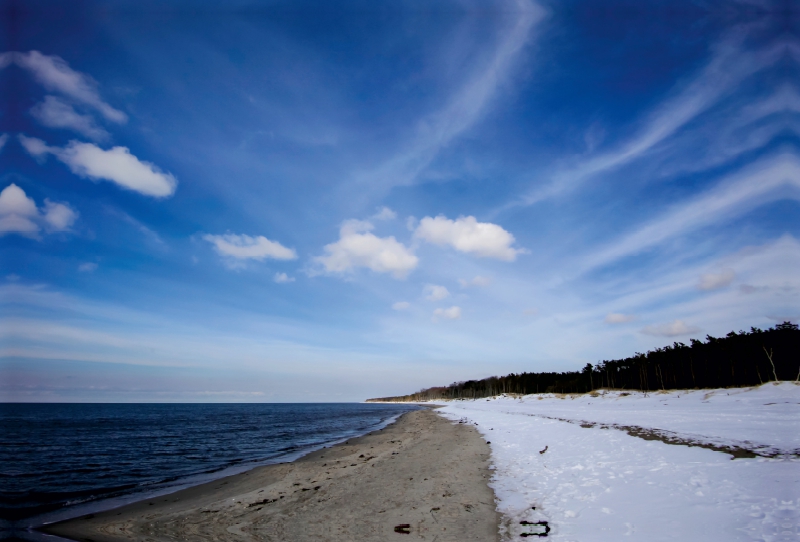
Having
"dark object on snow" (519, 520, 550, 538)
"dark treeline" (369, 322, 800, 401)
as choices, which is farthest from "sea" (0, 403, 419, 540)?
"dark treeline" (369, 322, 800, 401)

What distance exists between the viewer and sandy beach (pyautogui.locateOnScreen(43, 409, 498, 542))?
9281mm

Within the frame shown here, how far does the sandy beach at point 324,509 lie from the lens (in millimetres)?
9281

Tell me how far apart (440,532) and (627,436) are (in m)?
13.5

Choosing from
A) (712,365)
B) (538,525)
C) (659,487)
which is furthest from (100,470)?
(712,365)

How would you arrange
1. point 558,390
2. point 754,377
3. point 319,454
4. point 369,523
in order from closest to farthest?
point 369,523, point 319,454, point 754,377, point 558,390

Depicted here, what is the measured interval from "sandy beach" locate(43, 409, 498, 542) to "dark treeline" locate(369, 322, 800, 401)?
6378 centimetres

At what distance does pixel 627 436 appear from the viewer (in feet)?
57.3

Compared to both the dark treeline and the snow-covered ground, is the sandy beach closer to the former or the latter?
the snow-covered ground

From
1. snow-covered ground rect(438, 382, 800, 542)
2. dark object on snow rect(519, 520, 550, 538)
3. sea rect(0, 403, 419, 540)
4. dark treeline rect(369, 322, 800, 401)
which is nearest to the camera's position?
snow-covered ground rect(438, 382, 800, 542)

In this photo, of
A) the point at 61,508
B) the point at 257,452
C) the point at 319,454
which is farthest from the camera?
the point at 257,452

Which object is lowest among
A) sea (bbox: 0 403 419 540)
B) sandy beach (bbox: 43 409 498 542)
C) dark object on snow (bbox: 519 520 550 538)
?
sea (bbox: 0 403 419 540)

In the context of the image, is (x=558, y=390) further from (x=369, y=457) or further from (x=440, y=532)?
(x=440, y=532)

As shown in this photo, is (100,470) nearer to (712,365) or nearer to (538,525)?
(538,525)

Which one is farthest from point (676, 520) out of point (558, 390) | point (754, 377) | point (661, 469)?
point (558, 390)
